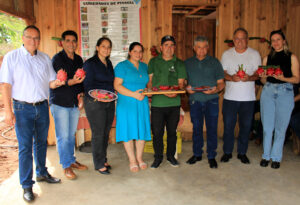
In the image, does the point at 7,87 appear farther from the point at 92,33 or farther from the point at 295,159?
the point at 295,159

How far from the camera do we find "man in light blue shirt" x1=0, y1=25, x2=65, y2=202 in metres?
2.41

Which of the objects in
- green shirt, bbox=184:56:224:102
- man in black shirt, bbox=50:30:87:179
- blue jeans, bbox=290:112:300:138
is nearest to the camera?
man in black shirt, bbox=50:30:87:179

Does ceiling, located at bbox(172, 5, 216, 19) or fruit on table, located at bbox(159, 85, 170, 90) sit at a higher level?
ceiling, located at bbox(172, 5, 216, 19)

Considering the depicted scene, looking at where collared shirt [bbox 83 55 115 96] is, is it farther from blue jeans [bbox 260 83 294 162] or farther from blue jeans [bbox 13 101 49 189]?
blue jeans [bbox 260 83 294 162]

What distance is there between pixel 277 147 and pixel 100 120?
2260mm

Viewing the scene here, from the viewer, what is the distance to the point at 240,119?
3490 mm

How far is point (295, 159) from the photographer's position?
3.68m

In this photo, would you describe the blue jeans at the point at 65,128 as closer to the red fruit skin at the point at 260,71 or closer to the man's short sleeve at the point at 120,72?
the man's short sleeve at the point at 120,72

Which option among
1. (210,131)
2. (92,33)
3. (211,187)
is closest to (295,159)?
(210,131)

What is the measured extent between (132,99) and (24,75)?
119 centimetres

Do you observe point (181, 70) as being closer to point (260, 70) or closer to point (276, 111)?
point (260, 70)

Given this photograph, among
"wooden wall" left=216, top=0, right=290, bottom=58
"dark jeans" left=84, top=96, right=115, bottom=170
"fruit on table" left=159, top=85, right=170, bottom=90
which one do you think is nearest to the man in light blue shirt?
"dark jeans" left=84, top=96, right=115, bottom=170

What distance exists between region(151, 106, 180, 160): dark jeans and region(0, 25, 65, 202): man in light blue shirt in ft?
3.88

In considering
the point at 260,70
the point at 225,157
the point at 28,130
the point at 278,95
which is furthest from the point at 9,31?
the point at 278,95
